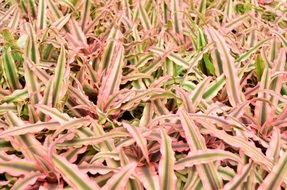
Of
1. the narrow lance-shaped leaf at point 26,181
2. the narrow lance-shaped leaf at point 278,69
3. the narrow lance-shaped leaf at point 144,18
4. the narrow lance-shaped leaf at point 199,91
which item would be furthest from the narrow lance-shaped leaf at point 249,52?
the narrow lance-shaped leaf at point 26,181

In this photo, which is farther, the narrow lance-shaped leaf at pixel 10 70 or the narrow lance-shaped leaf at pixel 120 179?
the narrow lance-shaped leaf at pixel 10 70

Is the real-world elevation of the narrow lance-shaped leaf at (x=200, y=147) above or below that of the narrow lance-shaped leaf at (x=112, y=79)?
below

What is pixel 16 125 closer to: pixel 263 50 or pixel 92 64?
pixel 92 64

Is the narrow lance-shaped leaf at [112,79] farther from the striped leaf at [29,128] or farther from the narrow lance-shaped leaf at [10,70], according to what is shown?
the narrow lance-shaped leaf at [10,70]

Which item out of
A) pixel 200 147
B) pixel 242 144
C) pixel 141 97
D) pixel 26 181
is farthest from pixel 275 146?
pixel 26 181

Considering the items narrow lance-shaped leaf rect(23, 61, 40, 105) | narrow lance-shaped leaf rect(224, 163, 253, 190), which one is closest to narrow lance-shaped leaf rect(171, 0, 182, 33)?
narrow lance-shaped leaf rect(23, 61, 40, 105)

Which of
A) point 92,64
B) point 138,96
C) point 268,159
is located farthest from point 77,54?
point 268,159

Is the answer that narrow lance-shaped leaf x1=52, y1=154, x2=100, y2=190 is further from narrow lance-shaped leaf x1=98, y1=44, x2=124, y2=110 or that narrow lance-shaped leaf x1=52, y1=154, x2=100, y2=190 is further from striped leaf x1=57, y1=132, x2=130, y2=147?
narrow lance-shaped leaf x1=98, y1=44, x2=124, y2=110

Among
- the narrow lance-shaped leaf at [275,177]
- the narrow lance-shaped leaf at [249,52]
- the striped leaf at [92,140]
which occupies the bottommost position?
the narrow lance-shaped leaf at [275,177]
